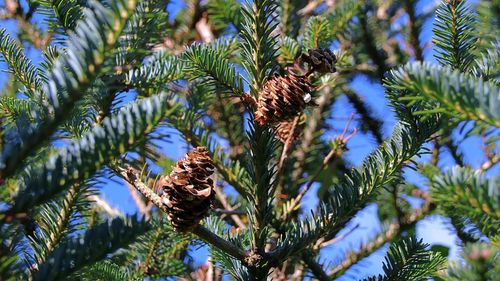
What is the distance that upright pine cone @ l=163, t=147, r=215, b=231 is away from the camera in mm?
809

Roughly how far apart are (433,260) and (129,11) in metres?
0.61

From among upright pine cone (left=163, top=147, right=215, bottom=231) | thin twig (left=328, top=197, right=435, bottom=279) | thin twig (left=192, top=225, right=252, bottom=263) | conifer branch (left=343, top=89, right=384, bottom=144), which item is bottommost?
thin twig (left=192, top=225, right=252, bottom=263)

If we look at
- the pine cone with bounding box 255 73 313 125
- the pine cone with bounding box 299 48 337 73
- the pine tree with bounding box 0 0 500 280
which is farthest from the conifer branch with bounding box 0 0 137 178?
the pine cone with bounding box 299 48 337 73

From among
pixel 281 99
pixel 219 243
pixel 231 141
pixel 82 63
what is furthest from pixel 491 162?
pixel 82 63

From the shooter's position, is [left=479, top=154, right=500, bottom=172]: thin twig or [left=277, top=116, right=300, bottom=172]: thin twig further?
[left=479, top=154, right=500, bottom=172]: thin twig

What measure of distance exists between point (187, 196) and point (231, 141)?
0.94 metres

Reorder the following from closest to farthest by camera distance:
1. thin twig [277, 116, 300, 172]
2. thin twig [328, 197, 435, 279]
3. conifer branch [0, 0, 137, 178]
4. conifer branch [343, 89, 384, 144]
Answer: conifer branch [0, 0, 137, 178], thin twig [277, 116, 300, 172], thin twig [328, 197, 435, 279], conifer branch [343, 89, 384, 144]

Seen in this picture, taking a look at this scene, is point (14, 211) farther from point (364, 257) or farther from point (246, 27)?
point (364, 257)

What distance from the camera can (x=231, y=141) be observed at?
1742 mm

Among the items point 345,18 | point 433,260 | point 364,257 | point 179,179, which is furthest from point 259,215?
point 345,18

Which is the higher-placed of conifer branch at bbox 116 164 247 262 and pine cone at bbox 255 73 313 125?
pine cone at bbox 255 73 313 125

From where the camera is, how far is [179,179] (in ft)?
2.70

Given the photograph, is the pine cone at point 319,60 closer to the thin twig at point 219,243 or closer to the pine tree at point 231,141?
the pine tree at point 231,141

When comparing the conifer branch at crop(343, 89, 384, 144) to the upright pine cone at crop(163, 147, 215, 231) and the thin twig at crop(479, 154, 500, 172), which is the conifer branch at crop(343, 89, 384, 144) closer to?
the thin twig at crop(479, 154, 500, 172)
